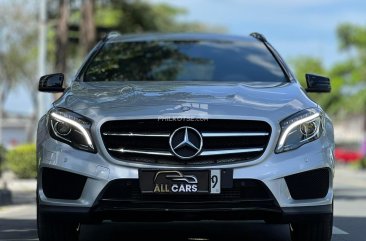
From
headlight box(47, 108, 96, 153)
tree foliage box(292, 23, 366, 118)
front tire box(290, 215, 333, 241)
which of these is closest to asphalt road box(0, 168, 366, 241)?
front tire box(290, 215, 333, 241)

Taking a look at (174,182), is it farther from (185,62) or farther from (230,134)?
(185,62)

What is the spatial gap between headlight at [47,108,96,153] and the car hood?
6cm

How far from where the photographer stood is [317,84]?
19.9 ft

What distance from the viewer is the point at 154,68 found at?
679 cm

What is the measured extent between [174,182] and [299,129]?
2.95 feet

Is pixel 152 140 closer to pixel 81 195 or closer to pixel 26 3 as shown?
pixel 81 195

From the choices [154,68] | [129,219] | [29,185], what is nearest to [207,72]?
[154,68]

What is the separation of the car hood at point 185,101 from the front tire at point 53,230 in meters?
0.79

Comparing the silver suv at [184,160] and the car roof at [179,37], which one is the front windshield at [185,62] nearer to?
the car roof at [179,37]

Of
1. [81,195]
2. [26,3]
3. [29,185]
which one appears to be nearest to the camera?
[81,195]

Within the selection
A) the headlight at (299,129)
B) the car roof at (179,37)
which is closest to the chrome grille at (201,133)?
the headlight at (299,129)

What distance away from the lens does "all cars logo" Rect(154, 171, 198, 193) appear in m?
4.73

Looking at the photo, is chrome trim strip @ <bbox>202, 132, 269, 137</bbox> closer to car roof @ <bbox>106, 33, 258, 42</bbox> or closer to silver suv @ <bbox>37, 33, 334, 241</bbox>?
silver suv @ <bbox>37, 33, 334, 241</bbox>

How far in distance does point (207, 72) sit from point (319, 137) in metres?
1.75
